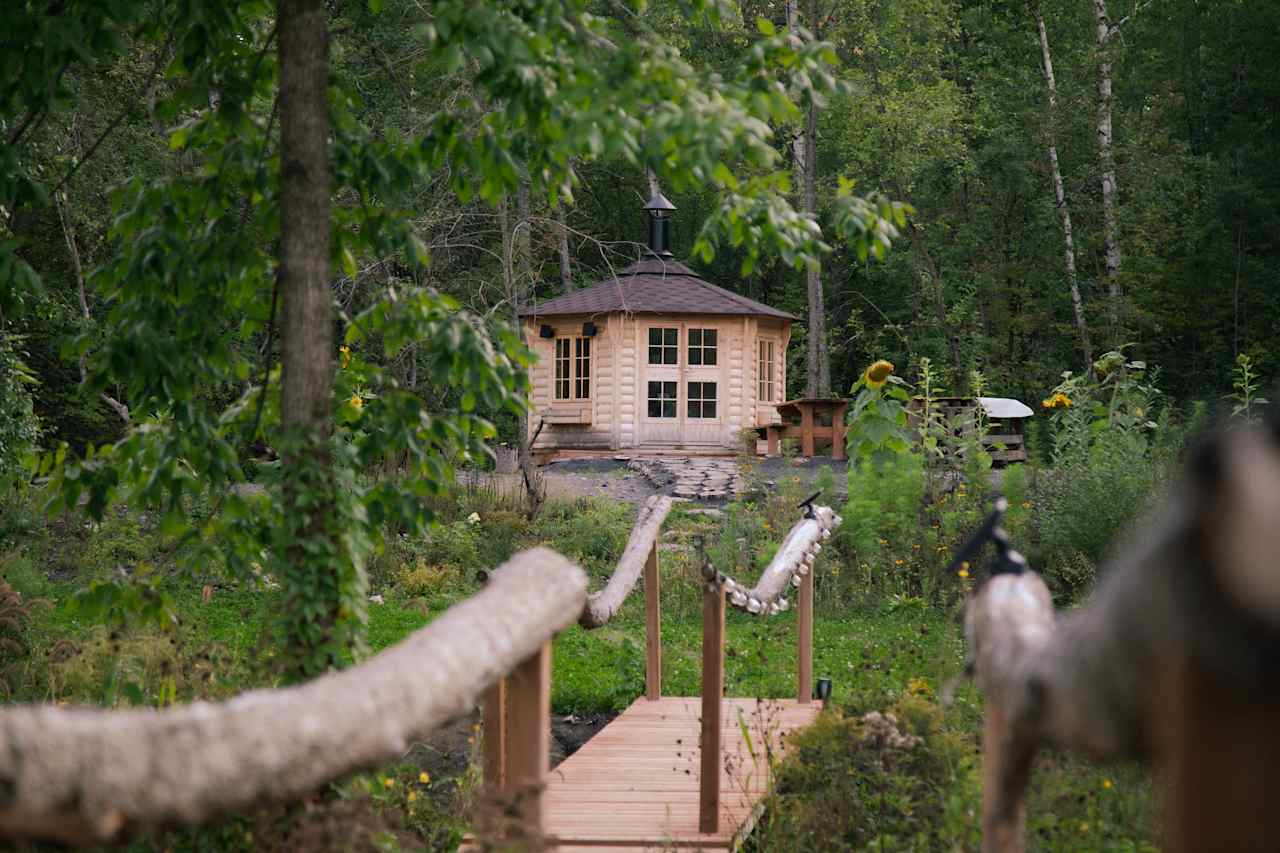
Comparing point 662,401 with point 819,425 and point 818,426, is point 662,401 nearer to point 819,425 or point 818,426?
point 819,425

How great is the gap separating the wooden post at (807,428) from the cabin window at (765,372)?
4900mm

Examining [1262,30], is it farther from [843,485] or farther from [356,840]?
[356,840]

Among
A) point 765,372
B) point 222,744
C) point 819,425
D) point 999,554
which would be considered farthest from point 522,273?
point 222,744

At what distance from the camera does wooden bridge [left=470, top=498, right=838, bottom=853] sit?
10.5 feet

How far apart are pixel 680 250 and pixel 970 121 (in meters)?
8.10

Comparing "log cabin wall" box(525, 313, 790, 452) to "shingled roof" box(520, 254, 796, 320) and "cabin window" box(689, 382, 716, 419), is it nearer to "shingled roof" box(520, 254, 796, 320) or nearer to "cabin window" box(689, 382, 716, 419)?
"cabin window" box(689, 382, 716, 419)

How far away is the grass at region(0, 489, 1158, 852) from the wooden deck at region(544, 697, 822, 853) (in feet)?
0.84

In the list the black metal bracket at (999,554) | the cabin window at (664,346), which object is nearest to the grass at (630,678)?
the black metal bracket at (999,554)

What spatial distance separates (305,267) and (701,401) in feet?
68.8

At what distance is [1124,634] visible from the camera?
56.4 inches

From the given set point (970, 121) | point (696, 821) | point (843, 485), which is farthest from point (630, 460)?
point (696, 821)

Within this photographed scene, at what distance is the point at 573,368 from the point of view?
25.7 meters

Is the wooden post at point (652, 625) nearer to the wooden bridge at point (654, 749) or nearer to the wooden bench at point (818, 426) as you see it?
the wooden bridge at point (654, 749)

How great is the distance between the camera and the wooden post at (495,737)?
4953mm
